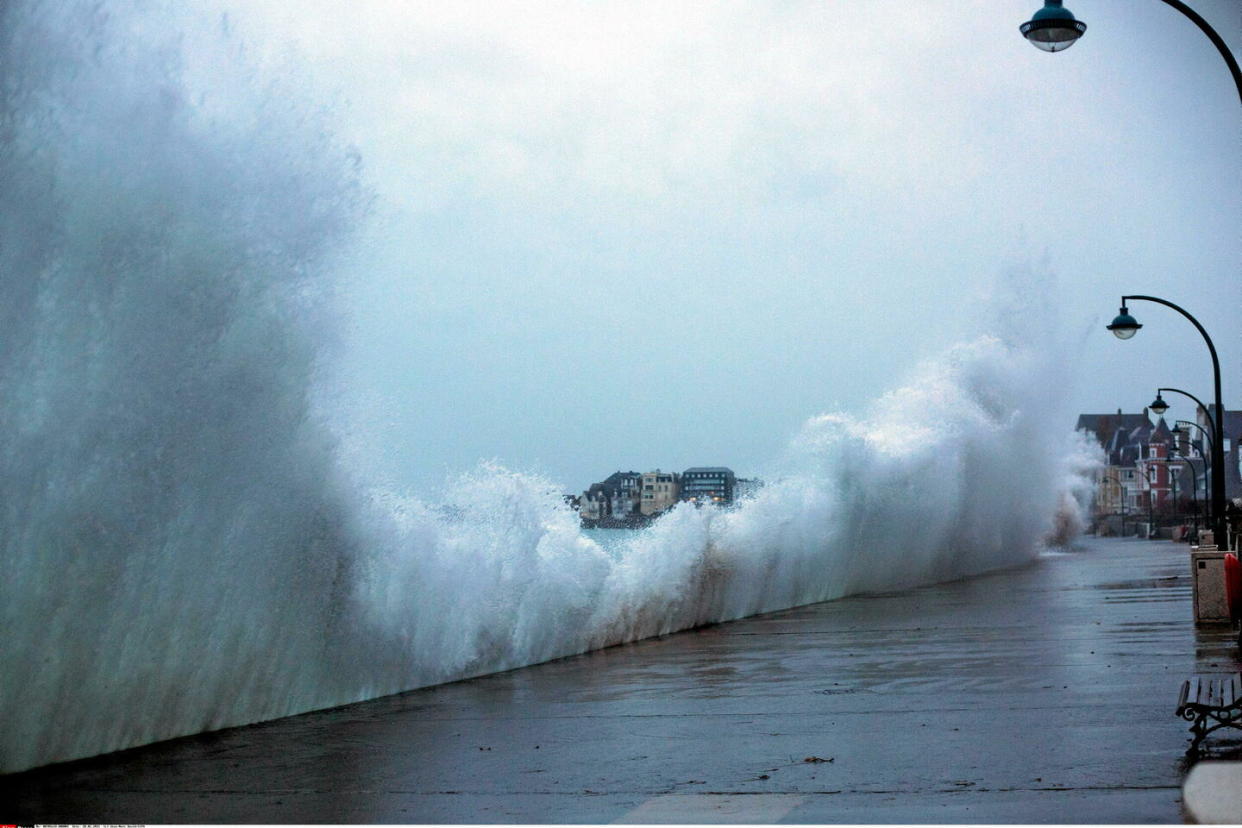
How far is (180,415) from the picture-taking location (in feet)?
35.8

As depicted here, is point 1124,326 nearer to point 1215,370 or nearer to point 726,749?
point 1215,370

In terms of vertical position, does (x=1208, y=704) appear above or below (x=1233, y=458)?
below

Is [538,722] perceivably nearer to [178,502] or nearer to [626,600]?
[178,502]

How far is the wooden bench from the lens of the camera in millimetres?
8047

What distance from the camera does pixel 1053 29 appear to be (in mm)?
11211

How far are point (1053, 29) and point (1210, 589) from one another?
321 inches

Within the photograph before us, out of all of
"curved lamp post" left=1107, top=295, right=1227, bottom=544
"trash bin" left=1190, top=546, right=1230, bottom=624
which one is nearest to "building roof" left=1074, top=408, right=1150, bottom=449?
"curved lamp post" left=1107, top=295, right=1227, bottom=544

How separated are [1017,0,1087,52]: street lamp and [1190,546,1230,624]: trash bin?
24.6ft

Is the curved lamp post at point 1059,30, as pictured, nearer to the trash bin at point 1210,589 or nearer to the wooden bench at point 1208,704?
the wooden bench at point 1208,704

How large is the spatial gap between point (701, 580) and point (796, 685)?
30.0 ft

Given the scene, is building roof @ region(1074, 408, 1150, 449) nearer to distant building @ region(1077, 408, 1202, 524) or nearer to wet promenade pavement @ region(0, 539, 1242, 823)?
distant building @ region(1077, 408, 1202, 524)

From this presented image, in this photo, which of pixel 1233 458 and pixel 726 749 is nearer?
pixel 726 749

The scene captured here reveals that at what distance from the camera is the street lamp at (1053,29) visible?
439 inches

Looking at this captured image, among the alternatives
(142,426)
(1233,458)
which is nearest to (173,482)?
(142,426)
